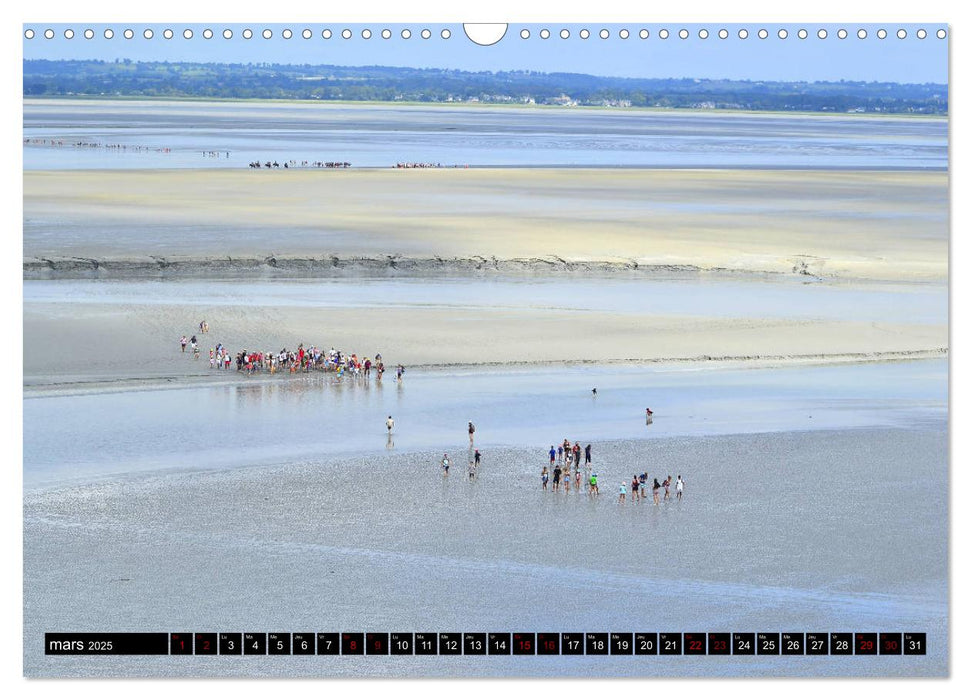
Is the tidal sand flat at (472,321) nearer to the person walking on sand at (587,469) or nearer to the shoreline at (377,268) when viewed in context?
the shoreline at (377,268)

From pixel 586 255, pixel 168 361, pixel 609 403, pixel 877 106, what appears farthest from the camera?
pixel 586 255

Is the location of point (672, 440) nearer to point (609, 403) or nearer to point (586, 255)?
point (609, 403)

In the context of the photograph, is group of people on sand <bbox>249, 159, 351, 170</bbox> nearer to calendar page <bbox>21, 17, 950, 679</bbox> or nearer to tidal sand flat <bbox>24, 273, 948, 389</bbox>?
calendar page <bbox>21, 17, 950, 679</bbox>

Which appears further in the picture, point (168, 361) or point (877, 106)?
point (168, 361)

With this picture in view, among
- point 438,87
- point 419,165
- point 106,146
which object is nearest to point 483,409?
point 438,87

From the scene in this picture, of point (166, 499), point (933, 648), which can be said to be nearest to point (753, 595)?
point (933, 648)
